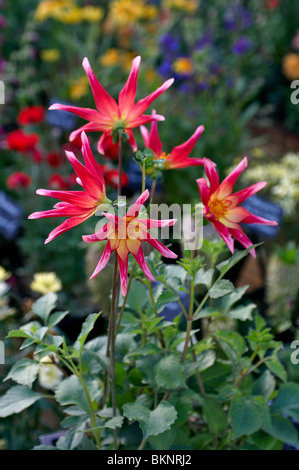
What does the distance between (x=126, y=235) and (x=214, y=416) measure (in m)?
0.36

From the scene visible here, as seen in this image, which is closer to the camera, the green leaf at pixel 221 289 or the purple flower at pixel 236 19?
the green leaf at pixel 221 289

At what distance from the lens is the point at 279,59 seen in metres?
3.36

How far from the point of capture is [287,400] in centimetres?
80

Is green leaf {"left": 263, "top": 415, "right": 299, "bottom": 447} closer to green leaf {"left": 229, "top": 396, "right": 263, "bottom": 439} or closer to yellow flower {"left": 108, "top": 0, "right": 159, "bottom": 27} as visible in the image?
green leaf {"left": 229, "top": 396, "right": 263, "bottom": 439}

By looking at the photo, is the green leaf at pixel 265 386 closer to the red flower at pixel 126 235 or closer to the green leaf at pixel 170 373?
the green leaf at pixel 170 373

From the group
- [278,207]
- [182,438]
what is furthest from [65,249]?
[182,438]

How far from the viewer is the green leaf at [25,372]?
646 millimetres

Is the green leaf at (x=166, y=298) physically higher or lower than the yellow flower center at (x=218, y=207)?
lower

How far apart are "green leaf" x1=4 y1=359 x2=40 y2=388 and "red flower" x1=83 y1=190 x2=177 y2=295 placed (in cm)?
18

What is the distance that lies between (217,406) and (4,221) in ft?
3.13

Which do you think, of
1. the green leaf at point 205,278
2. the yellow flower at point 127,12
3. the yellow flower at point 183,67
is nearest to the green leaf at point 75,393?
the green leaf at point 205,278

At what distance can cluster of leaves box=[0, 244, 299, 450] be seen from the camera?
27.9 inches

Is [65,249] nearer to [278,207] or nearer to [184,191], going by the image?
[184,191]

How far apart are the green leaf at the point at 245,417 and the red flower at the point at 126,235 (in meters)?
0.27
